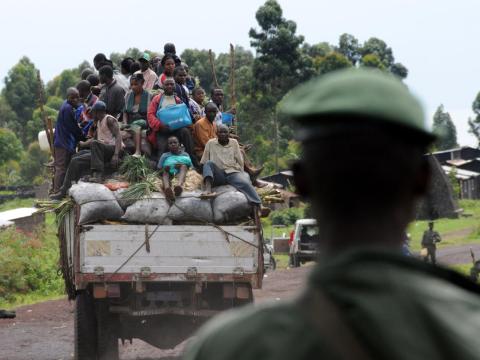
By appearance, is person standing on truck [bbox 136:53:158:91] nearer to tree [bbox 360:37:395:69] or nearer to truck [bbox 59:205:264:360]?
truck [bbox 59:205:264:360]

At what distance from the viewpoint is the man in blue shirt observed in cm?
1288

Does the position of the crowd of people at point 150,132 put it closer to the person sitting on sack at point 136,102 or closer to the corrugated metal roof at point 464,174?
the person sitting on sack at point 136,102

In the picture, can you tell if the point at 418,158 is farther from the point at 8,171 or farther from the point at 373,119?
the point at 8,171

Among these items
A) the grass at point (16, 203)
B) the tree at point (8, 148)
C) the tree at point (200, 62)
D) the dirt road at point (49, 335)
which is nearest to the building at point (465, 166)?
the tree at point (200, 62)

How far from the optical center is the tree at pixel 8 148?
65000 mm

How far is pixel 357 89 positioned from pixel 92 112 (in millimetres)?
10881

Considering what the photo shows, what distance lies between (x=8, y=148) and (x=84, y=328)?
2181 inches

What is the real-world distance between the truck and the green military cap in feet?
29.5

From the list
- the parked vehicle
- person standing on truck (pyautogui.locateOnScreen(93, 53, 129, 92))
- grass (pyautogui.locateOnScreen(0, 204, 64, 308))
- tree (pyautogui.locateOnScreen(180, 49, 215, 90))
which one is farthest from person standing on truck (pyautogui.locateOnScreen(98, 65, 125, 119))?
tree (pyautogui.locateOnScreen(180, 49, 215, 90))

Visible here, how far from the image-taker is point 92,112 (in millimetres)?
12477

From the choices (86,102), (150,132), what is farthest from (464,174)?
(150,132)

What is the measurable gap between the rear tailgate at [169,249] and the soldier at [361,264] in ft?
29.2

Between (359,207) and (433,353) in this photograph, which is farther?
(359,207)

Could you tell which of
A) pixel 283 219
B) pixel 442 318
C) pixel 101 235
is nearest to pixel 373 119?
pixel 442 318
